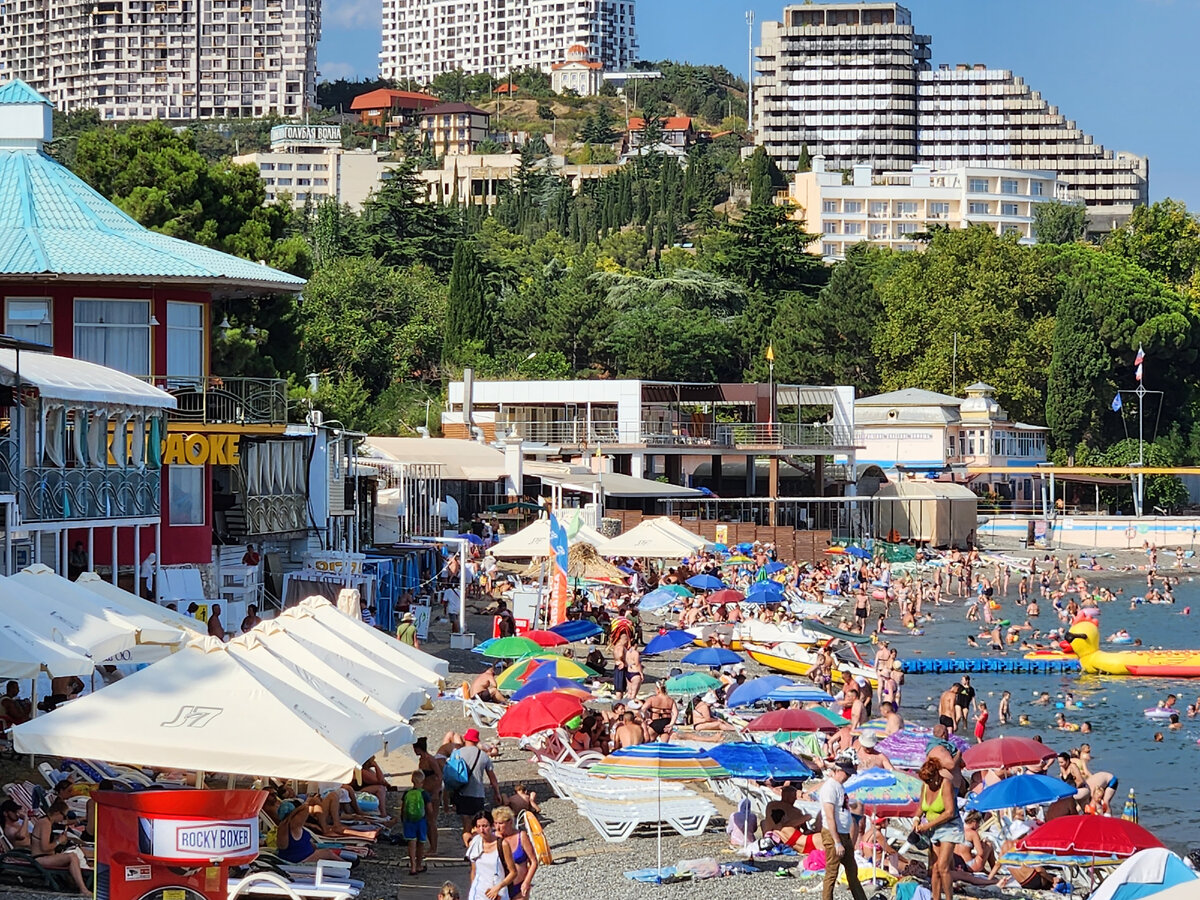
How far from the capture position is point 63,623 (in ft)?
52.9

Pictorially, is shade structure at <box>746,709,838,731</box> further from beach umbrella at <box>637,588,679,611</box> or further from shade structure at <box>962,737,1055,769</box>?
beach umbrella at <box>637,588,679,611</box>

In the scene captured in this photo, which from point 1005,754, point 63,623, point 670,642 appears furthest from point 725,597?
point 63,623

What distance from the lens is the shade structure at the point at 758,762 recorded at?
657 inches

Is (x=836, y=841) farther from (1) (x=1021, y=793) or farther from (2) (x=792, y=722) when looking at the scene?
(2) (x=792, y=722)

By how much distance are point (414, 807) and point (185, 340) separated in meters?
16.1

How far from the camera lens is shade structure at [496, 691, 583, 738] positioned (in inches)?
744

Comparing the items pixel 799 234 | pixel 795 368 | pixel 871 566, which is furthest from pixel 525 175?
pixel 871 566

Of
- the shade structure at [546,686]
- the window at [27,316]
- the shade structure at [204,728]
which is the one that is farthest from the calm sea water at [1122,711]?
the window at [27,316]

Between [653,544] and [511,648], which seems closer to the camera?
[511,648]

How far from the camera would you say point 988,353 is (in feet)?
270

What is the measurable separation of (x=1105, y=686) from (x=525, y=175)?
4608 inches

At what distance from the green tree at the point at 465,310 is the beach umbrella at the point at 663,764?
59.7 m

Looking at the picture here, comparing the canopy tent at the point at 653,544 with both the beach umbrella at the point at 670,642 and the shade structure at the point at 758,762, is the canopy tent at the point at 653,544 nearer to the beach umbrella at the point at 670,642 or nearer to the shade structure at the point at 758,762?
the beach umbrella at the point at 670,642

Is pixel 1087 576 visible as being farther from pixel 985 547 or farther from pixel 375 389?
pixel 375 389
